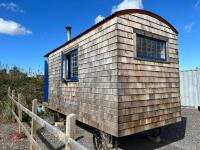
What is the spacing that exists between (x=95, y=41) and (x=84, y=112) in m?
2.43

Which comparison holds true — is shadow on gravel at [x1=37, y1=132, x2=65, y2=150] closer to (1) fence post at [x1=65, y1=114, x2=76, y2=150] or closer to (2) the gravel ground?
(2) the gravel ground

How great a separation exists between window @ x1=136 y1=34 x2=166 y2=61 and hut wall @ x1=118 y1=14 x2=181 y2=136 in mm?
174

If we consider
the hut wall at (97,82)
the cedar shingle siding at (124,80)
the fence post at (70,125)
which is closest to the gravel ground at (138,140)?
the cedar shingle siding at (124,80)

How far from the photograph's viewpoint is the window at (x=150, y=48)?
6223 millimetres

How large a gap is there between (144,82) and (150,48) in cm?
121

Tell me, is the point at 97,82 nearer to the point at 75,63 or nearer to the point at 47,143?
the point at 75,63

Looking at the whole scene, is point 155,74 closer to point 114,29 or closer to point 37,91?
point 114,29

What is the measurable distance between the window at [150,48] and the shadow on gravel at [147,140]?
2.88 metres

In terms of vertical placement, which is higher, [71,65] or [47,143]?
[71,65]

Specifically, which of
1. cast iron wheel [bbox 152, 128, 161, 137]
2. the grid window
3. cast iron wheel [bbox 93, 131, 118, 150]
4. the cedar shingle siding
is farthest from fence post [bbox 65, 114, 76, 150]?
cast iron wheel [bbox 152, 128, 161, 137]

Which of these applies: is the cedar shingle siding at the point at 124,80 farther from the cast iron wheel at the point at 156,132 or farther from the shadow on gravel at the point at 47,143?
the shadow on gravel at the point at 47,143

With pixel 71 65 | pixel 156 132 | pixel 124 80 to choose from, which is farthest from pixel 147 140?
pixel 71 65

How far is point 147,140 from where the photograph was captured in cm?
739

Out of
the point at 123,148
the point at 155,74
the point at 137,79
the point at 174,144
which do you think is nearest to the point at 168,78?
the point at 155,74
